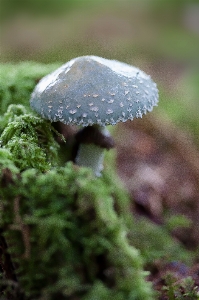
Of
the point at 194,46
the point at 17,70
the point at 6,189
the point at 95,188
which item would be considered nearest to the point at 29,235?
the point at 6,189

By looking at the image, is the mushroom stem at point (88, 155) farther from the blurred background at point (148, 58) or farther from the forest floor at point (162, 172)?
the blurred background at point (148, 58)

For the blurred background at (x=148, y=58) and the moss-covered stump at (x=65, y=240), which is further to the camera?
the blurred background at (x=148, y=58)

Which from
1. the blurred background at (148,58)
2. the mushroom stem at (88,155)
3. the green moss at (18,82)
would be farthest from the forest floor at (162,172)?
the green moss at (18,82)

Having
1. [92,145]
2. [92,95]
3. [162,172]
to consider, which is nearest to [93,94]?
[92,95]

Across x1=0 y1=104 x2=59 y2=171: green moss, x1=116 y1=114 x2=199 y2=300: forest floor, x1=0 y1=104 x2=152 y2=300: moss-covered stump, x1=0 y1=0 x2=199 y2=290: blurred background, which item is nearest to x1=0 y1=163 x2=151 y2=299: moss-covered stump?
x1=0 y1=104 x2=152 y2=300: moss-covered stump

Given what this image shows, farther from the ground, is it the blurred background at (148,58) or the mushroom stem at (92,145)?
the blurred background at (148,58)

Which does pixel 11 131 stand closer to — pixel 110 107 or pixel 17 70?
pixel 110 107

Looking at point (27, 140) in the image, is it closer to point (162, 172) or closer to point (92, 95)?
point (92, 95)
